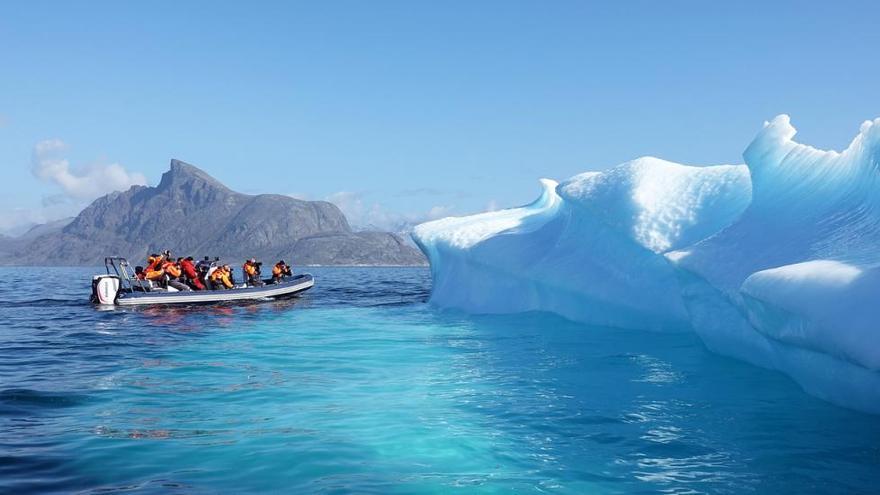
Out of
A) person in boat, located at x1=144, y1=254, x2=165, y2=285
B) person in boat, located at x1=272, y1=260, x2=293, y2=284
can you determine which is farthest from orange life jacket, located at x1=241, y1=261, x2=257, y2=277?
person in boat, located at x1=144, y1=254, x2=165, y2=285

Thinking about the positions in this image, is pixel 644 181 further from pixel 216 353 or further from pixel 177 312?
pixel 177 312

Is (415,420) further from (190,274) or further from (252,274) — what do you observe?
(252,274)

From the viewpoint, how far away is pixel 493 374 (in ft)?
40.0

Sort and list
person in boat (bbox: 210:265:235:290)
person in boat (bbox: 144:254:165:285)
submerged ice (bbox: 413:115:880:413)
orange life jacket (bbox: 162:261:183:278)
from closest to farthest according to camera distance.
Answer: submerged ice (bbox: 413:115:880:413), person in boat (bbox: 144:254:165:285), orange life jacket (bbox: 162:261:183:278), person in boat (bbox: 210:265:235:290)

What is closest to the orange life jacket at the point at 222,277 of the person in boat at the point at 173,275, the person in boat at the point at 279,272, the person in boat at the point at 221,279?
the person in boat at the point at 221,279

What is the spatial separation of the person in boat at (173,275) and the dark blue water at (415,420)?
9.62 metres

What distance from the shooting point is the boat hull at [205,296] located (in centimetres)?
2445

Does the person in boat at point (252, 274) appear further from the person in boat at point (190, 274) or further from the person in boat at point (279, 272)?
the person in boat at point (190, 274)

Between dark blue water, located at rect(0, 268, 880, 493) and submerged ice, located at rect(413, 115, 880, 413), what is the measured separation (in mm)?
987

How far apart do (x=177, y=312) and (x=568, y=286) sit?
13.3 metres

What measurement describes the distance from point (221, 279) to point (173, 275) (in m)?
2.03

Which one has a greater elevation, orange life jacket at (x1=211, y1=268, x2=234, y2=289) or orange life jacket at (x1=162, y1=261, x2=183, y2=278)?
orange life jacket at (x1=162, y1=261, x2=183, y2=278)

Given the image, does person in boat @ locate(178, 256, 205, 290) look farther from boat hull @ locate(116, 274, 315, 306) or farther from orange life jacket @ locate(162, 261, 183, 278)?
boat hull @ locate(116, 274, 315, 306)

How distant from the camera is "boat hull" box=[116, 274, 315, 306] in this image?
963 inches
